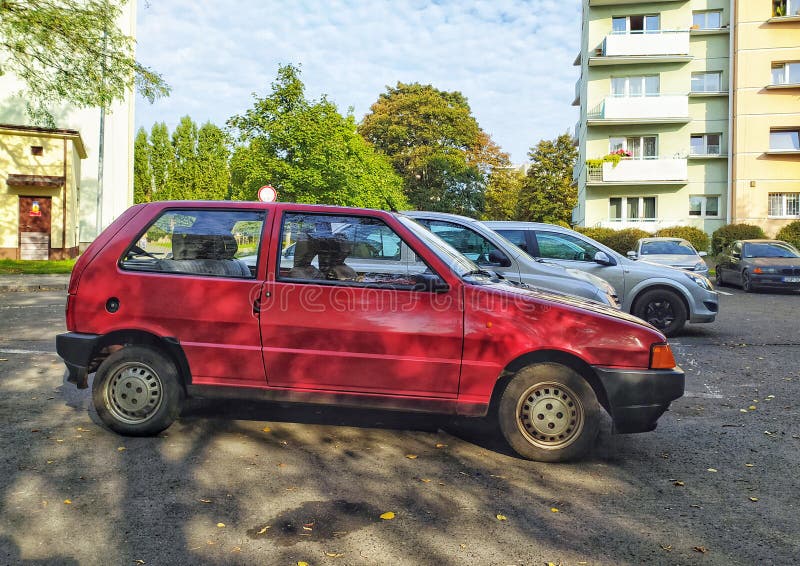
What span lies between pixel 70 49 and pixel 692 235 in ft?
88.2

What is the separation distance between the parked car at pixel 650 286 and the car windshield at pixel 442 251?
15.4 feet

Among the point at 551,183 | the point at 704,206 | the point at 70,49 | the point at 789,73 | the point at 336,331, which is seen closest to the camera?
the point at 336,331

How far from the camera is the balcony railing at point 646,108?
35.6 m

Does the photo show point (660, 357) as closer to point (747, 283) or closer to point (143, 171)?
point (747, 283)

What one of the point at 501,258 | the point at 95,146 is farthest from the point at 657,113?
the point at 501,258

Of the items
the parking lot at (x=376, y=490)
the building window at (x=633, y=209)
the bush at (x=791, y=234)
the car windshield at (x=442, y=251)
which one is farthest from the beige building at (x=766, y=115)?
the car windshield at (x=442, y=251)

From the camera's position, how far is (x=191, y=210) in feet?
17.0

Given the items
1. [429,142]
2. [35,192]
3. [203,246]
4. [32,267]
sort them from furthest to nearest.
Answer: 1. [429,142]
2. [35,192]
3. [32,267]
4. [203,246]

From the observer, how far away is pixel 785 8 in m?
34.6

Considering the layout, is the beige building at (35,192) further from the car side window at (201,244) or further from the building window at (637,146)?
the building window at (637,146)

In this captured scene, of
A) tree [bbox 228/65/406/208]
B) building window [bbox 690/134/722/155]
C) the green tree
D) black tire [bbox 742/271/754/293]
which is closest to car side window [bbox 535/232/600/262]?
black tire [bbox 742/271/754/293]

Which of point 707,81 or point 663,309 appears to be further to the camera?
point 707,81

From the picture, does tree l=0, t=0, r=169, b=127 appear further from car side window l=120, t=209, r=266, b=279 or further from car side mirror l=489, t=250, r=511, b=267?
car side window l=120, t=209, r=266, b=279

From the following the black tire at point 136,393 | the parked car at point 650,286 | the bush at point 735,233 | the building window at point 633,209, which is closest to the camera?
the black tire at point 136,393
